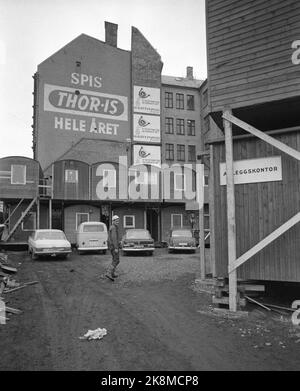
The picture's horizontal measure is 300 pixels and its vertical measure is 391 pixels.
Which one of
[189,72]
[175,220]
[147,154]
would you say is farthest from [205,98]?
[175,220]

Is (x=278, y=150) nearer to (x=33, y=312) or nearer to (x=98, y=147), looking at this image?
(x=33, y=312)

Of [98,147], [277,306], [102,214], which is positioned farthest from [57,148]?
[277,306]

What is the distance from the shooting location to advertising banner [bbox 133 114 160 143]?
40.8 m

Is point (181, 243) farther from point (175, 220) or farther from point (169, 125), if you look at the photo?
point (169, 125)

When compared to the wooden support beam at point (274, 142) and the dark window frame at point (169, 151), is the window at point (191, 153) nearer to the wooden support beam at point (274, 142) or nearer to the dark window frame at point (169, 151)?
the dark window frame at point (169, 151)

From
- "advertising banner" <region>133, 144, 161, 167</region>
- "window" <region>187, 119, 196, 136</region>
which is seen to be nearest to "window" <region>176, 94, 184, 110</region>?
"window" <region>187, 119, 196, 136</region>

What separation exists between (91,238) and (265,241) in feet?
48.9

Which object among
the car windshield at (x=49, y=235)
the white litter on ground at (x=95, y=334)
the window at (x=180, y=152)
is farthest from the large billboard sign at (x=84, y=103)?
the white litter on ground at (x=95, y=334)

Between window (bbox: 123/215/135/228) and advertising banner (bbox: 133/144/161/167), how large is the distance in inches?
443

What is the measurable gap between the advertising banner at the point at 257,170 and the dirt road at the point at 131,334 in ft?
9.63

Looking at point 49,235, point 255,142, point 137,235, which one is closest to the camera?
point 255,142

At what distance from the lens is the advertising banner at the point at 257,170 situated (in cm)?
822

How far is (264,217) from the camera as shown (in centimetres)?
829
